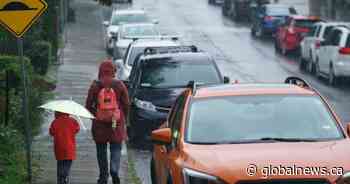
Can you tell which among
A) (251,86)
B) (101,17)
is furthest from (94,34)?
(251,86)

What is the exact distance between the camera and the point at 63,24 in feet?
144

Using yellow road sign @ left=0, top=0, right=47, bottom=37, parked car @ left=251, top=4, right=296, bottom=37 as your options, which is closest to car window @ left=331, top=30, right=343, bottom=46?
parked car @ left=251, top=4, right=296, bottom=37

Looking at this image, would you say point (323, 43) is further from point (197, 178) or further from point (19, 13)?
point (197, 178)

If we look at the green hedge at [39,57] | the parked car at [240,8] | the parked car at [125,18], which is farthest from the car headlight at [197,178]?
the parked car at [240,8]

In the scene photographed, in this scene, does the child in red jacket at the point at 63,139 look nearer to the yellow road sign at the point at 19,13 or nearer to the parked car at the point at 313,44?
the yellow road sign at the point at 19,13

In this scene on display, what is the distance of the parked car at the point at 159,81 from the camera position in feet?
64.6

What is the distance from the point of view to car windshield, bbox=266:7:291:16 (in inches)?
2018

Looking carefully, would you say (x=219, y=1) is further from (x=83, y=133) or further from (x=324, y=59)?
(x=83, y=133)

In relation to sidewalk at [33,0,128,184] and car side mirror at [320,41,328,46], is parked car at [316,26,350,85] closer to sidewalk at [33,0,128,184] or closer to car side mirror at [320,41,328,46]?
car side mirror at [320,41,328,46]

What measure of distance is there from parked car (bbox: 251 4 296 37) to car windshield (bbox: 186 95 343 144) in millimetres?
37818

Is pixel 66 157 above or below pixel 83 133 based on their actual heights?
above

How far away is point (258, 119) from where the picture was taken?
1111 centimetres

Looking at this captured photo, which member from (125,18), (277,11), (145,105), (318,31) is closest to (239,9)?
(277,11)

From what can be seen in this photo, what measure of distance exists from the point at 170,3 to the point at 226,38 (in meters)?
21.0
